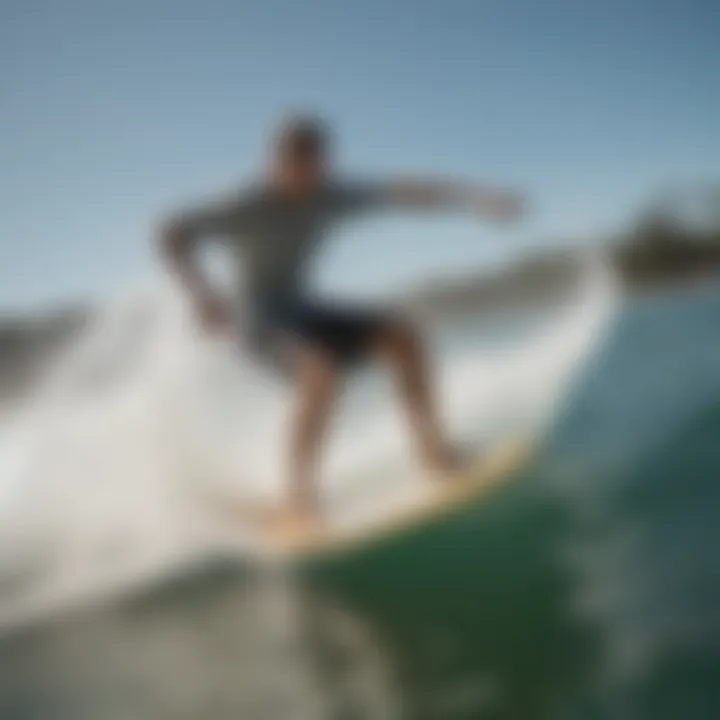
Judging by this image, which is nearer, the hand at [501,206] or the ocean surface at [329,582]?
the ocean surface at [329,582]

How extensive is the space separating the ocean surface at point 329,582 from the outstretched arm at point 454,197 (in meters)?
0.14

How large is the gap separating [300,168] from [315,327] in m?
0.19

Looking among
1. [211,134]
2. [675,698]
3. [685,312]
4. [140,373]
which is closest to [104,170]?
[211,134]

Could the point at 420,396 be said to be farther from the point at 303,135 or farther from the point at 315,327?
the point at 303,135

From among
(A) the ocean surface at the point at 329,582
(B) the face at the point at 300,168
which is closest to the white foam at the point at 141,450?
(A) the ocean surface at the point at 329,582

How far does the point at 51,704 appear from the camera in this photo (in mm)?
1120

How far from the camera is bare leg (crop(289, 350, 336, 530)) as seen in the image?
46.4 inches

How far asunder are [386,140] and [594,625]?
2.07 ft

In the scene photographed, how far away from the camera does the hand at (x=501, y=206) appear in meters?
1.26


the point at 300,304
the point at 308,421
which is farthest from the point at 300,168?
the point at 308,421

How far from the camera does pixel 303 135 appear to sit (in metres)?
1.22

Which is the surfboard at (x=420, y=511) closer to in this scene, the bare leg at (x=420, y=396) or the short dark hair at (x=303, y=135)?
the bare leg at (x=420, y=396)

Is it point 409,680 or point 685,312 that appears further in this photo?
point 685,312

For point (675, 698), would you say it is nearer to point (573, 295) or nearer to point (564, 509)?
point (564, 509)
